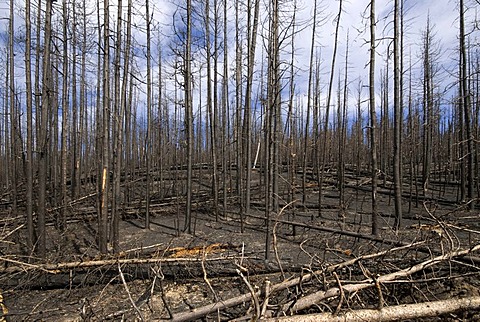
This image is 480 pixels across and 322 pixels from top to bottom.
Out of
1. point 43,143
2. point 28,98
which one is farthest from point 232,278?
point 28,98

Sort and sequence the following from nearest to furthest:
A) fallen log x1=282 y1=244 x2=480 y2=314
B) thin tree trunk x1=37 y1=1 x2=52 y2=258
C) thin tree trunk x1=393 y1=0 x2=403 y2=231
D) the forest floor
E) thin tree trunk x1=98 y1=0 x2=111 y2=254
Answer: fallen log x1=282 y1=244 x2=480 y2=314 < the forest floor < thin tree trunk x1=37 y1=1 x2=52 y2=258 < thin tree trunk x1=98 y1=0 x2=111 y2=254 < thin tree trunk x1=393 y1=0 x2=403 y2=231

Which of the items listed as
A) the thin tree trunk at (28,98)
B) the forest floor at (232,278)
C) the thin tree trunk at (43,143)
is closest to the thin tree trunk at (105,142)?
the forest floor at (232,278)

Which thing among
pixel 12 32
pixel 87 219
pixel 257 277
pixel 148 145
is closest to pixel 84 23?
pixel 12 32

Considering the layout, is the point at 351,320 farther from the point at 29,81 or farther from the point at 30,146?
the point at 29,81

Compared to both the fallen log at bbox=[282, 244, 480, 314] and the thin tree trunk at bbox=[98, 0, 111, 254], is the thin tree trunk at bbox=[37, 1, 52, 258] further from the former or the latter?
the fallen log at bbox=[282, 244, 480, 314]

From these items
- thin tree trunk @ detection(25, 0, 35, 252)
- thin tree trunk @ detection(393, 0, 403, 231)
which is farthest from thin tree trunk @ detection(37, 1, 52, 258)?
thin tree trunk @ detection(393, 0, 403, 231)

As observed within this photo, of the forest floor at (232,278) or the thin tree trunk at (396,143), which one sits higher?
the thin tree trunk at (396,143)

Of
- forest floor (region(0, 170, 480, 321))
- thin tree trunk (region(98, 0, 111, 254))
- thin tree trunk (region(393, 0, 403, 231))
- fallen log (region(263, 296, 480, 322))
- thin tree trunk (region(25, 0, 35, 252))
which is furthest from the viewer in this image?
thin tree trunk (region(393, 0, 403, 231))

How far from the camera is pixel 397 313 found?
2748 mm

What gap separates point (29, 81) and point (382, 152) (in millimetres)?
15677

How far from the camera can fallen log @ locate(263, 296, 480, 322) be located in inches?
103

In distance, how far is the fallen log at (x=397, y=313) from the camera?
2613 mm

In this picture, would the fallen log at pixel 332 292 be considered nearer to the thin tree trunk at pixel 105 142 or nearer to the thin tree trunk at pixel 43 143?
the thin tree trunk at pixel 105 142

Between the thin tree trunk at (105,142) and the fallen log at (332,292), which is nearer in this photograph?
the fallen log at (332,292)
